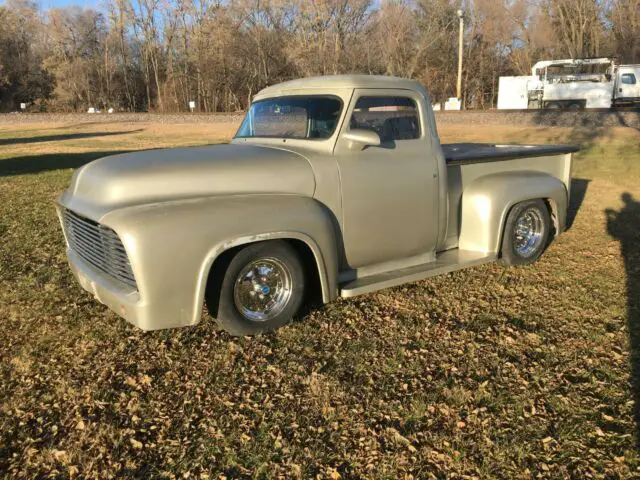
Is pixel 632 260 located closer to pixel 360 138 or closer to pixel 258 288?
pixel 360 138

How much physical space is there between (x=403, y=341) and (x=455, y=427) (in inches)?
38.1

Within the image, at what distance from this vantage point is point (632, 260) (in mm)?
5348

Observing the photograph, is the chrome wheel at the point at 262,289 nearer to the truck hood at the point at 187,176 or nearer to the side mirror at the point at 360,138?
the truck hood at the point at 187,176

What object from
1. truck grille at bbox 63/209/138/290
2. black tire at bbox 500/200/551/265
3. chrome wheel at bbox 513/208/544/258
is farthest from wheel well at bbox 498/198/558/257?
truck grille at bbox 63/209/138/290

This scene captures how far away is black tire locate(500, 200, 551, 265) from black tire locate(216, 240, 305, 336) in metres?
2.29

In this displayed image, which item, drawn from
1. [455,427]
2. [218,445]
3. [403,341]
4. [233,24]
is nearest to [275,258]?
[403,341]

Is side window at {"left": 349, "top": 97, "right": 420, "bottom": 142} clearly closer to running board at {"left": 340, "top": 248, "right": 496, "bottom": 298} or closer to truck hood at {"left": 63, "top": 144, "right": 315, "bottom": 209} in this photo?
truck hood at {"left": 63, "top": 144, "right": 315, "bottom": 209}

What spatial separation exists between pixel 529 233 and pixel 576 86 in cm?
2629

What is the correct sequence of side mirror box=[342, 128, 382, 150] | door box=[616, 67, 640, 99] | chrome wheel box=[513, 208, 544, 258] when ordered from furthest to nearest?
door box=[616, 67, 640, 99]
chrome wheel box=[513, 208, 544, 258]
side mirror box=[342, 128, 382, 150]

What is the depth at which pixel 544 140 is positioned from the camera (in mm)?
17500

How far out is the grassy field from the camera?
8.39ft

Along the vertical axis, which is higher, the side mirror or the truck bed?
the side mirror

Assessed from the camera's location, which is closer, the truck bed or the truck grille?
the truck grille

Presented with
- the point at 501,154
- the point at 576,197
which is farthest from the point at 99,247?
the point at 576,197
